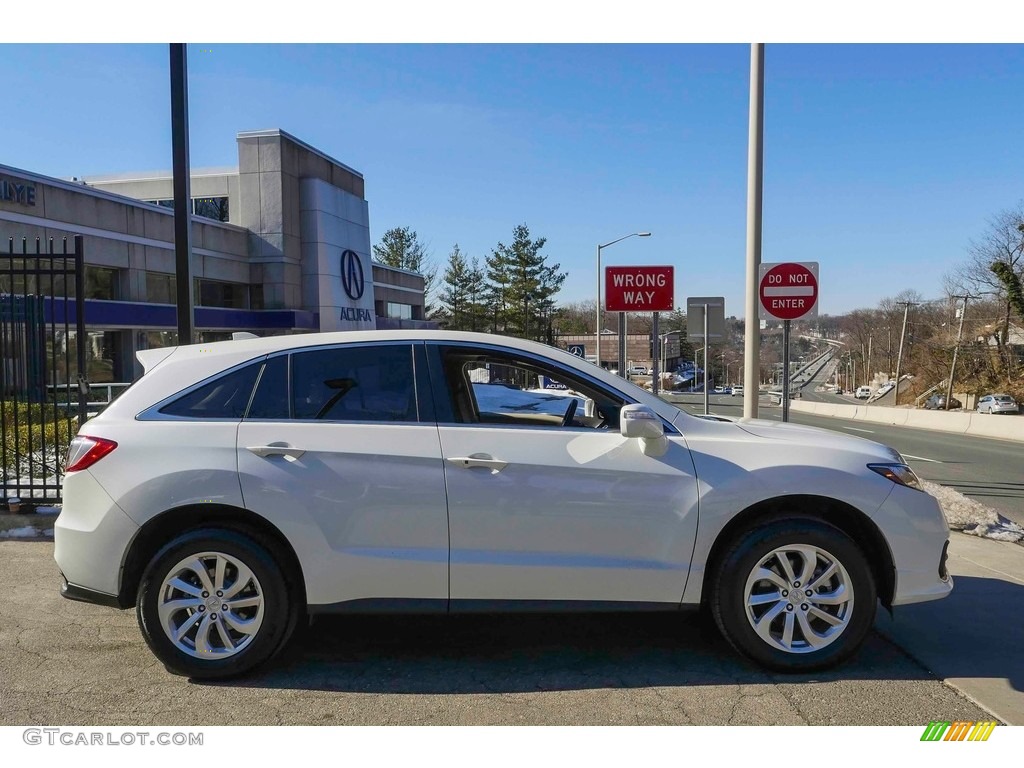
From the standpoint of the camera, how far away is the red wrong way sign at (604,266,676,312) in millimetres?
9742

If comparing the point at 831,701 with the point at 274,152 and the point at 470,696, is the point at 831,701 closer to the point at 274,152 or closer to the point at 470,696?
the point at 470,696

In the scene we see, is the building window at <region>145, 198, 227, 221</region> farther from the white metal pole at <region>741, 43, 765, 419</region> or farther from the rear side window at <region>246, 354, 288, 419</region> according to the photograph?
the rear side window at <region>246, 354, 288, 419</region>

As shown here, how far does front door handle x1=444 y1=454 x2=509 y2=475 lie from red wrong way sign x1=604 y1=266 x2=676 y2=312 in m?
6.04

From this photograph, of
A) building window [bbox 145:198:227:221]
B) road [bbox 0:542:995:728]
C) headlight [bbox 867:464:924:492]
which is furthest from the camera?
building window [bbox 145:198:227:221]

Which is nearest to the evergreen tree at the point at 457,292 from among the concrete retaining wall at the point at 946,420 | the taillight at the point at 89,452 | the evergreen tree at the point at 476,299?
the evergreen tree at the point at 476,299

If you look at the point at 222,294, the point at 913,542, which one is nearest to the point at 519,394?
the point at 913,542

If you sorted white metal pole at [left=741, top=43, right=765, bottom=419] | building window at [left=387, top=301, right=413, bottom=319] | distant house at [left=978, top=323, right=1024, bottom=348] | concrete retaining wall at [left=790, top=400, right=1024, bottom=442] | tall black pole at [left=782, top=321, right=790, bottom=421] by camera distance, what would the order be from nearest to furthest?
1. tall black pole at [left=782, top=321, right=790, bottom=421]
2. white metal pole at [left=741, top=43, right=765, bottom=419]
3. concrete retaining wall at [left=790, top=400, right=1024, bottom=442]
4. building window at [left=387, top=301, right=413, bottom=319]
5. distant house at [left=978, top=323, right=1024, bottom=348]

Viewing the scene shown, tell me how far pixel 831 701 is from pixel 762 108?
23.7 feet

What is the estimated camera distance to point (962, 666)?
4.10 metres

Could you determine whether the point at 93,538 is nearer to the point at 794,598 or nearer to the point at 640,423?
the point at 640,423

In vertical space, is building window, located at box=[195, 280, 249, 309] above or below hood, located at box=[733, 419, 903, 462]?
above

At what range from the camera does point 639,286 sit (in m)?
9.82

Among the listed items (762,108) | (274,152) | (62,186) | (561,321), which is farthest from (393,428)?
(561,321)

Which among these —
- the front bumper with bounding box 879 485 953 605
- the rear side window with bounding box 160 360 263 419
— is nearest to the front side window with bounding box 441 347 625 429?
the rear side window with bounding box 160 360 263 419
